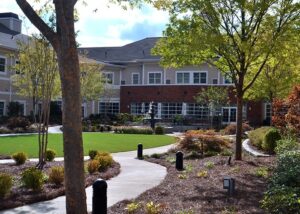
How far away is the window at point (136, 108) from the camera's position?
179 ft

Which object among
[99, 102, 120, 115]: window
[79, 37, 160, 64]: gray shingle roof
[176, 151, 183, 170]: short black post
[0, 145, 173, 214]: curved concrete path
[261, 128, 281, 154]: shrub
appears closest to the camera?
[0, 145, 173, 214]: curved concrete path

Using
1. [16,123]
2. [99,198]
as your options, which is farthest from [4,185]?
[16,123]

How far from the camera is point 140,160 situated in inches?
741

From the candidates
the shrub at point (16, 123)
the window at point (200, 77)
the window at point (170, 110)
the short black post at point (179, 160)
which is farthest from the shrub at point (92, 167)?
the window at point (200, 77)

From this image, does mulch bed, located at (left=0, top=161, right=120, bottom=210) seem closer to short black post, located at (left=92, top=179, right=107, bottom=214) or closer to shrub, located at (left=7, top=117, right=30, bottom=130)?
short black post, located at (left=92, top=179, right=107, bottom=214)

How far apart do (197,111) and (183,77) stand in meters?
4.18

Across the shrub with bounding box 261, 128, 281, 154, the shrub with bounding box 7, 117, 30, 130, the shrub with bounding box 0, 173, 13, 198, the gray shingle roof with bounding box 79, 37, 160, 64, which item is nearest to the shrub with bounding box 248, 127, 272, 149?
the shrub with bounding box 261, 128, 281, 154

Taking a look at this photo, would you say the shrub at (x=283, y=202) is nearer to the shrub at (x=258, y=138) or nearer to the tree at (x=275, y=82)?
the shrub at (x=258, y=138)

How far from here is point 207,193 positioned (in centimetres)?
1026

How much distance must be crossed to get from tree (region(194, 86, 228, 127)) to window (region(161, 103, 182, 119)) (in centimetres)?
453

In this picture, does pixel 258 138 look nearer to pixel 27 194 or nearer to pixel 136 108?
pixel 27 194

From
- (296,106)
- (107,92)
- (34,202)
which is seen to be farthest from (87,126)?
(34,202)

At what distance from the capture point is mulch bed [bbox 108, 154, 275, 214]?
8664 millimetres

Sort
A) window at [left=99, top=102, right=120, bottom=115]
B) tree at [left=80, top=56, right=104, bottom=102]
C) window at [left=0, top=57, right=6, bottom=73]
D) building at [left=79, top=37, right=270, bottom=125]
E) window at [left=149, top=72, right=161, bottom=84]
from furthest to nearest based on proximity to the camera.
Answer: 1. window at [left=99, top=102, right=120, bottom=115]
2. window at [left=149, top=72, right=161, bottom=84]
3. building at [left=79, top=37, right=270, bottom=125]
4. tree at [left=80, top=56, right=104, bottom=102]
5. window at [left=0, top=57, right=6, bottom=73]
